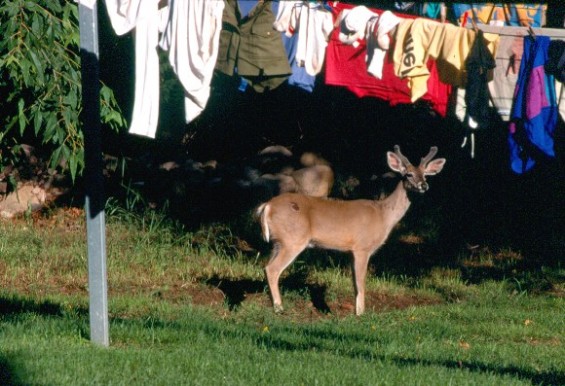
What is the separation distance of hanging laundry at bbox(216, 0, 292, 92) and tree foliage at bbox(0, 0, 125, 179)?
1.31 meters

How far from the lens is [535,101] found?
9422 mm

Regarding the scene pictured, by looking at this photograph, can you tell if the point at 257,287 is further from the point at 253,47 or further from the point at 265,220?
the point at 253,47

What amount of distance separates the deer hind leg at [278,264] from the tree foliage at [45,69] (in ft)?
6.43

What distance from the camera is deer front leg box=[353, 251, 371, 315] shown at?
9938 millimetres

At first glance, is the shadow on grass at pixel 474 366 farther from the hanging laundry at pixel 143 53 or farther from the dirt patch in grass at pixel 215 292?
the dirt patch in grass at pixel 215 292

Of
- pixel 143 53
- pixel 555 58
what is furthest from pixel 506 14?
pixel 143 53

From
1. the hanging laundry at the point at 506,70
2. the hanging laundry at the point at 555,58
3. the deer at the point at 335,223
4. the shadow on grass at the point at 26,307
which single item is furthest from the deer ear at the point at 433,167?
the shadow on grass at the point at 26,307

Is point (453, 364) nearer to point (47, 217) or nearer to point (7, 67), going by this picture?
point (7, 67)

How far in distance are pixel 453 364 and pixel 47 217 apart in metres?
7.96

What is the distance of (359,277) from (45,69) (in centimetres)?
343

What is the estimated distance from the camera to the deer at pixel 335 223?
9938 millimetres

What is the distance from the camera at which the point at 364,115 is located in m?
14.7

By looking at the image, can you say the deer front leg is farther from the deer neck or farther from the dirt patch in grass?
the deer neck

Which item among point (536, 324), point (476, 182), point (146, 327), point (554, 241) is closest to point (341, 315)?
point (536, 324)
